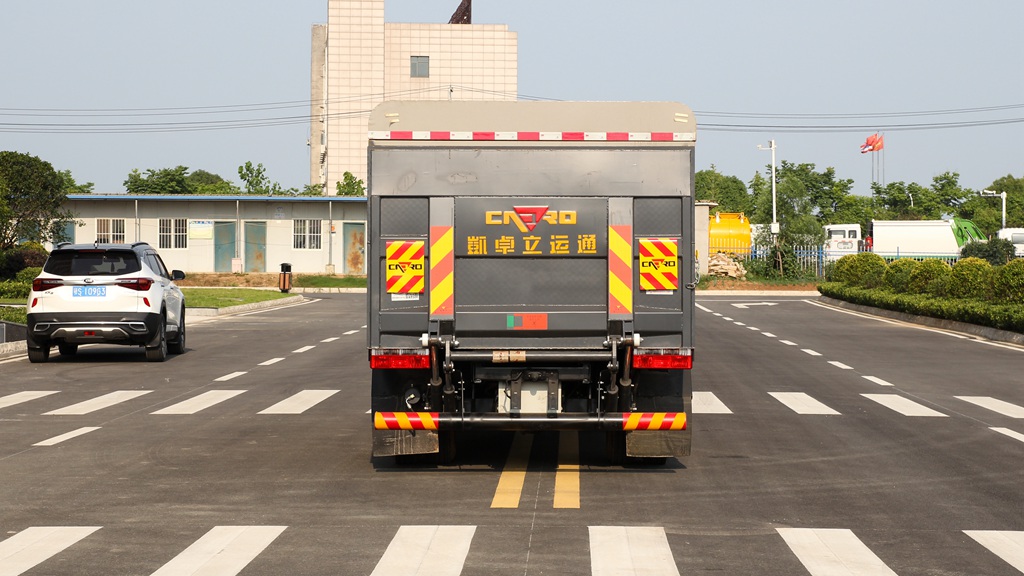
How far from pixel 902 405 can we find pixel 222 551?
1027 cm

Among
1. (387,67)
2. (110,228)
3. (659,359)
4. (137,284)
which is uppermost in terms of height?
(387,67)

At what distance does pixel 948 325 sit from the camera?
32.4 m

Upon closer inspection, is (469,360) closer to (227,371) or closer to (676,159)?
(676,159)

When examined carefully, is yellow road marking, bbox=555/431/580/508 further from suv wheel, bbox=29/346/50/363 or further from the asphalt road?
suv wheel, bbox=29/346/50/363

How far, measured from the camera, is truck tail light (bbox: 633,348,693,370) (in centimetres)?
978

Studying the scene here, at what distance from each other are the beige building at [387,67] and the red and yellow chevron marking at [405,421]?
8588 centimetres

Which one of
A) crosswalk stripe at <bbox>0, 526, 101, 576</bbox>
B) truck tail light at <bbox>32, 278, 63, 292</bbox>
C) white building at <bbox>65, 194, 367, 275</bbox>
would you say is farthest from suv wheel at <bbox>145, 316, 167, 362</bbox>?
white building at <bbox>65, 194, 367, 275</bbox>

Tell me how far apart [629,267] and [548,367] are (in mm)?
961

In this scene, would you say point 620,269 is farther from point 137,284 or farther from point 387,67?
point 387,67

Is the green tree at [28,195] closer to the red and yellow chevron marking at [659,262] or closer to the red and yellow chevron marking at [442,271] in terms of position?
the red and yellow chevron marking at [442,271]

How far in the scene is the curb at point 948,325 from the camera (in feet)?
91.2

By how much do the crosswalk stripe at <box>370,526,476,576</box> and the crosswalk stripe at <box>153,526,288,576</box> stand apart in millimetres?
765

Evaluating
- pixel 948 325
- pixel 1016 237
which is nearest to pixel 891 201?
pixel 1016 237

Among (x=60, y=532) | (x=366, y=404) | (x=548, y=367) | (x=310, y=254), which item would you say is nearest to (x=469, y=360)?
(x=548, y=367)
